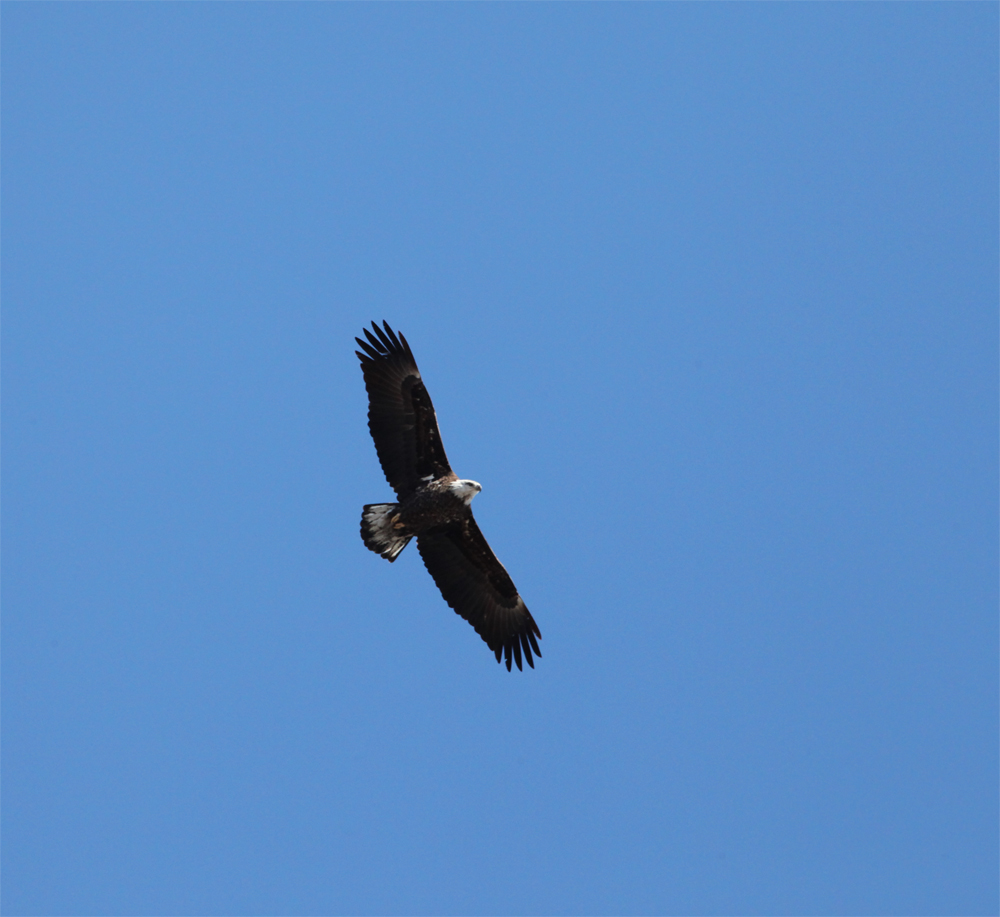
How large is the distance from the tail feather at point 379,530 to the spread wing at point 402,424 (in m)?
0.29

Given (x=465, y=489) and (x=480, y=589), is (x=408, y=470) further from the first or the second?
(x=480, y=589)

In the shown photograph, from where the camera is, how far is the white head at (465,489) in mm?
14164

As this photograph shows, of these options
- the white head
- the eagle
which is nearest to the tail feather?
the eagle

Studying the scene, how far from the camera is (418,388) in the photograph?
14297 millimetres

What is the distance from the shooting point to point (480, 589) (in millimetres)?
14984

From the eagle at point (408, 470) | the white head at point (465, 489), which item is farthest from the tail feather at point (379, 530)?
the white head at point (465, 489)

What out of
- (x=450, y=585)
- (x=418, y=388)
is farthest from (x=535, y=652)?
(x=418, y=388)

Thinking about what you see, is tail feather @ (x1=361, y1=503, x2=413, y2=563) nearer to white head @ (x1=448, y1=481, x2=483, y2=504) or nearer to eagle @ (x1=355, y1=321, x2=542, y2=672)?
eagle @ (x1=355, y1=321, x2=542, y2=672)

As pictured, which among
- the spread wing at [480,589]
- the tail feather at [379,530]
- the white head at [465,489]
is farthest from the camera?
the spread wing at [480,589]

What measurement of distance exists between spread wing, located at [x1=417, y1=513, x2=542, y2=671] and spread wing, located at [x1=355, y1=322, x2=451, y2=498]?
811 mm

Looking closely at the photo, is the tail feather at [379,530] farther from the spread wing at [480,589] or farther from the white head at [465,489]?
the white head at [465,489]

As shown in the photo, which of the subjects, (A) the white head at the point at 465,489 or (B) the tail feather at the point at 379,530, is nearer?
(A) the white head at the point at 465,489

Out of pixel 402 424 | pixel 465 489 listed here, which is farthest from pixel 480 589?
pixel 402 424

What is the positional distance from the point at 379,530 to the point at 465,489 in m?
1.17
